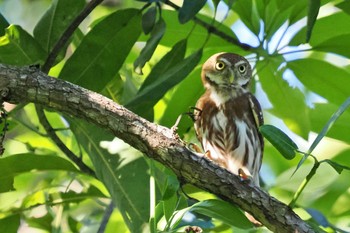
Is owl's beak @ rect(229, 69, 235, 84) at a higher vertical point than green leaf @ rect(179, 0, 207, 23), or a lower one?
lower

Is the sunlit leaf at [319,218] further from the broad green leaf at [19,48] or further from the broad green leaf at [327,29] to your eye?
the broad green leaf at [19,48]

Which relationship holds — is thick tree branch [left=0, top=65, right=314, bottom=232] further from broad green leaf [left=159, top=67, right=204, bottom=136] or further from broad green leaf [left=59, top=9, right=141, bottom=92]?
broad green leaf [left=159, top=67, right=204, bottom=136]

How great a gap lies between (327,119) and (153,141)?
1.32 m

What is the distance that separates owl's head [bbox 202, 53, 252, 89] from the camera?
12.3 feet

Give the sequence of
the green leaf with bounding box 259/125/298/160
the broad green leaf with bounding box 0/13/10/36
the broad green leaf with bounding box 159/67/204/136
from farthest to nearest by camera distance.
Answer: the broad green leaf with bounding box 159/67/204/136
the broad green leaf with bounding box 0/13/10/36
the green leaf with bounding box 259/125/298/160

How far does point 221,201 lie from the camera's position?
2.72 metres

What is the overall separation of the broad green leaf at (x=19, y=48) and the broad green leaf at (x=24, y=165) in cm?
42

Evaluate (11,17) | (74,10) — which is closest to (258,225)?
(74,10)

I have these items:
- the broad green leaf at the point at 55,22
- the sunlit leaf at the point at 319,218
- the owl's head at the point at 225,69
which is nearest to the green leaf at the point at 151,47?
the broad green leaf at the point at 55,22

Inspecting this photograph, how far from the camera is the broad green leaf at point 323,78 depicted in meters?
3.64

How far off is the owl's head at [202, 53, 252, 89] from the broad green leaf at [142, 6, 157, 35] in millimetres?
586

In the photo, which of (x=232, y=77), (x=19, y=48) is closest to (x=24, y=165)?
(x=19, y=48)

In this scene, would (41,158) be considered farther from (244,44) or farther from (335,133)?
(335,133)

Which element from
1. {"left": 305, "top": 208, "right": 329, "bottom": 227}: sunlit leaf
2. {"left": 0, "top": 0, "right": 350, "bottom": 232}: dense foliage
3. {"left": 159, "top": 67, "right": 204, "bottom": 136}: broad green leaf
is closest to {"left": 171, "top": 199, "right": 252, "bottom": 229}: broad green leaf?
{"left": 0, "top": 0, "right": 350, "bottom": 232}: dense foliage
